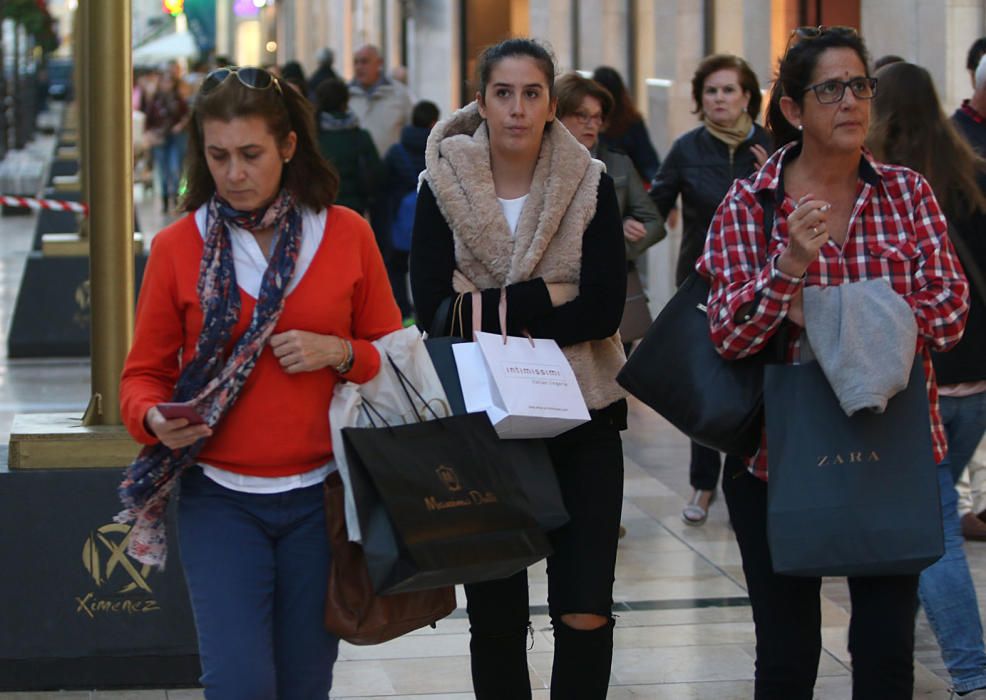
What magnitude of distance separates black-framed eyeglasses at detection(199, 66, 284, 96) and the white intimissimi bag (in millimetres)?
789

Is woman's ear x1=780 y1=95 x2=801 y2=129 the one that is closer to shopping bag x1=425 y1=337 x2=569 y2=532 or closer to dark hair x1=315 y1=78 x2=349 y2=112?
shopping bag x1=425 y1=337 x2=569 y2=532

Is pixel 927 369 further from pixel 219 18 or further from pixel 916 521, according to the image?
pixel 219 18

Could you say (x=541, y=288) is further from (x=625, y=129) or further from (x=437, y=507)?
(x=625, y=129)

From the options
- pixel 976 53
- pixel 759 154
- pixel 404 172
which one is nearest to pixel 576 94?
pixel 759 154

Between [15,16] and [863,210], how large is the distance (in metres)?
38.2

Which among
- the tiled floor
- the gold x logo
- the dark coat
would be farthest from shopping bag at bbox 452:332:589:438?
the dark coat

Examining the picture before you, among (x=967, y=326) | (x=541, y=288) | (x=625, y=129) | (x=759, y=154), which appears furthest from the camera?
(x=625, y=129)

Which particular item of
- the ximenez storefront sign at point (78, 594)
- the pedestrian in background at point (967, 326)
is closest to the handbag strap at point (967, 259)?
the pedestrian in background at point (967, 326)

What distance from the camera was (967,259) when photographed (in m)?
5.48


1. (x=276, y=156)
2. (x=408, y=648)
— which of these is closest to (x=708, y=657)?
(x=408, y=648)

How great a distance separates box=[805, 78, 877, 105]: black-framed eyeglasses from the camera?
398 cm

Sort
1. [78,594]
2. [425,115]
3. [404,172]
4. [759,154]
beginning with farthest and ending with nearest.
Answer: [404,172], [425,115], [759,154], [78,594]

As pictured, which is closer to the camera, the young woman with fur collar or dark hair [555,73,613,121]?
the young woman with fur collar

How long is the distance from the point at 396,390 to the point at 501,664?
0.90 metres
